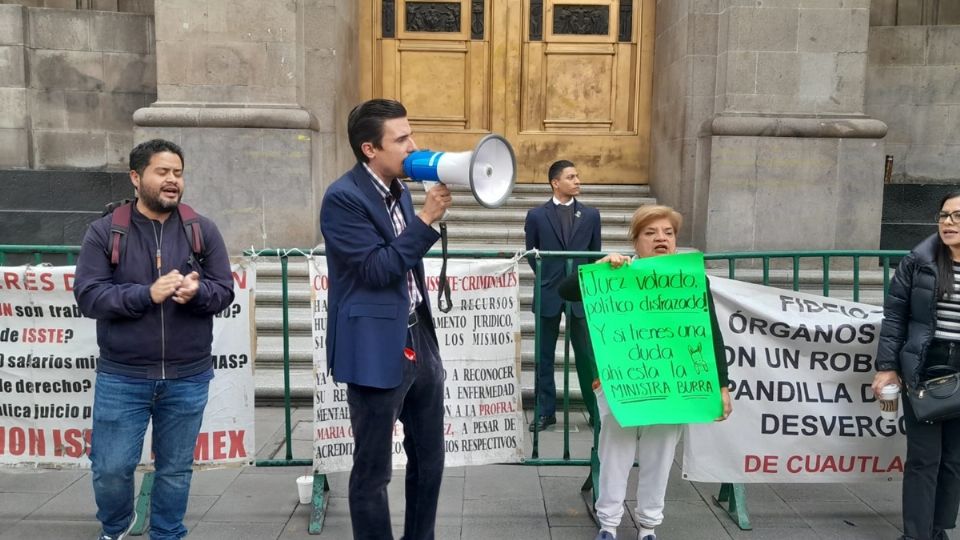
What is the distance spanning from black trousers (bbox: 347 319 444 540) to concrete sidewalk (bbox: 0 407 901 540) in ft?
2.63

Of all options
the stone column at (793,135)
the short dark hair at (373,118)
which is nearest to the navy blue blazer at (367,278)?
the short dark hair at (373,118)

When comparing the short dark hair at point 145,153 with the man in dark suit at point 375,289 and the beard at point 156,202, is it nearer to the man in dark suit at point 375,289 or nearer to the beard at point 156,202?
the beard at point 156,202

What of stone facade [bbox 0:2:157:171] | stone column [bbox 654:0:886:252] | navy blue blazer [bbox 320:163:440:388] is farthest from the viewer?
stone facade [bbox 0:2:157:171]

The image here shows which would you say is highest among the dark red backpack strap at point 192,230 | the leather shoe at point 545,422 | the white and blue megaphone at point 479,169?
the white and blue megaphone at point 479,169

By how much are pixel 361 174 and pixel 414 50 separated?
7.37 meters

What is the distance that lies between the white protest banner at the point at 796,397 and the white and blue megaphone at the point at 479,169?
1.97 m

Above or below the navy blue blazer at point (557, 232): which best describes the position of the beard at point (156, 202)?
above

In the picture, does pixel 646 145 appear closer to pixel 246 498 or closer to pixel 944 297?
pixel 944 297

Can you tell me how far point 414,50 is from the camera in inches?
396

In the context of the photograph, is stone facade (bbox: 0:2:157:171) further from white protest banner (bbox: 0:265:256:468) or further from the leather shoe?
the leather shoe

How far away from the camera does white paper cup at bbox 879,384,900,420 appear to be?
13.0 ft

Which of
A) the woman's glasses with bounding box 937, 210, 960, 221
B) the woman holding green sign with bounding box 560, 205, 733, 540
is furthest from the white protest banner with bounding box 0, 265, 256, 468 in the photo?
the woman's glasses with bounding box 937, 210, 960, 221

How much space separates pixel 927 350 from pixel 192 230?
144 inches

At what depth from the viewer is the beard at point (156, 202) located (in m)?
3.39
